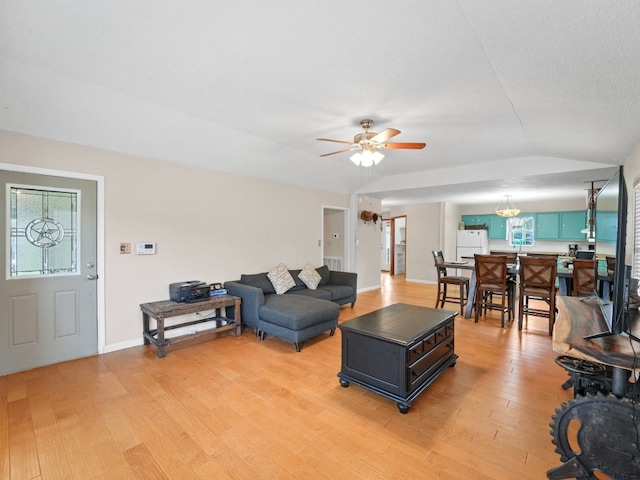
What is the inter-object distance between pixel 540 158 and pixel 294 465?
4.85 meters

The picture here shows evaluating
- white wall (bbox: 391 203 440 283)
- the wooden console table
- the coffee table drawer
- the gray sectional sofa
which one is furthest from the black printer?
white wall (bbox: 391 203 440 283)

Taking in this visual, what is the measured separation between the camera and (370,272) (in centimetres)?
704

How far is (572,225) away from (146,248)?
9064 mm

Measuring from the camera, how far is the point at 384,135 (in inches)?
102

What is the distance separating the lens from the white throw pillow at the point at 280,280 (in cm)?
439

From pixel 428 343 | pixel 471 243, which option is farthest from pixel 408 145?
pixel 471 243

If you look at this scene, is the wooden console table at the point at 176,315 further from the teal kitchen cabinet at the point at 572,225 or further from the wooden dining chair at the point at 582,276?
the teal kitchen cabinet at the point at 572,225

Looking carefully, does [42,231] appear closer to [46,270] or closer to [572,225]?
[46,270]

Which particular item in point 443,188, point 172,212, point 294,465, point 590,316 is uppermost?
point 443,188

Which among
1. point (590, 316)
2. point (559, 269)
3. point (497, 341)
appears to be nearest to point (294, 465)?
point (590, 316)

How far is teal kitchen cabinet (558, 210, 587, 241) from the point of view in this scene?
22.6 ft

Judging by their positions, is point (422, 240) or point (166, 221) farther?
point (422, 240)

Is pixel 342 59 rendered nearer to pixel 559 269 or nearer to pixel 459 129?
pixel 459 129

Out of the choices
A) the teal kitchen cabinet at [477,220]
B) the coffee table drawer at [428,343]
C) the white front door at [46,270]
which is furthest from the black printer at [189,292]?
the teal kitchen cabinet at [477,220]
